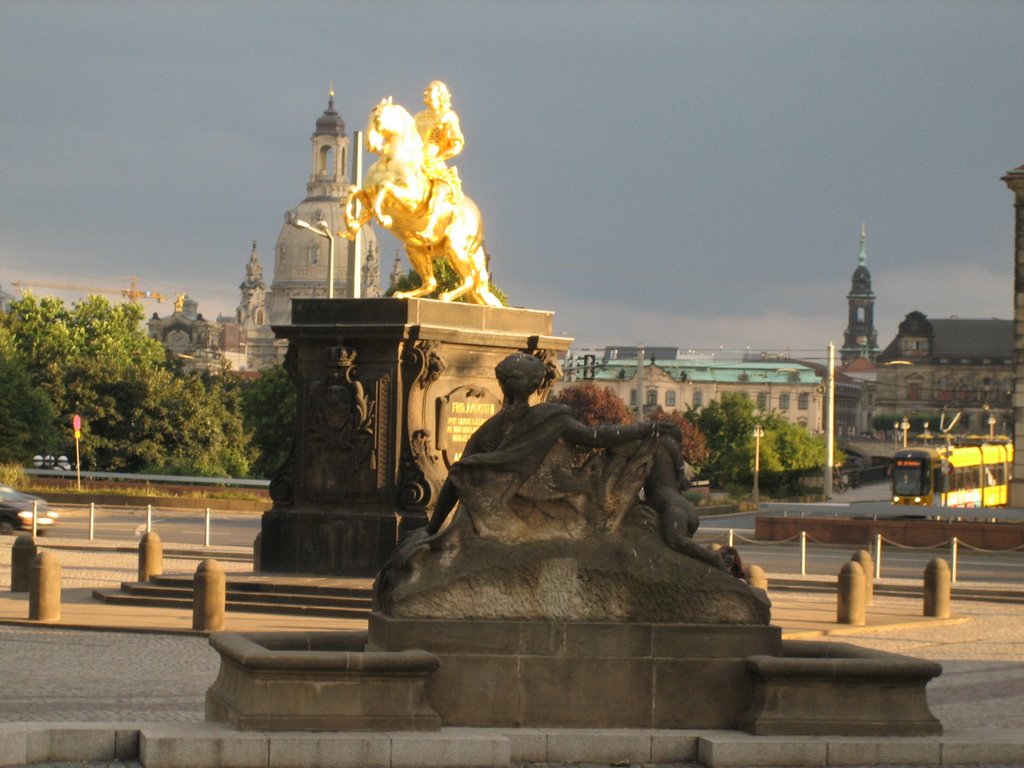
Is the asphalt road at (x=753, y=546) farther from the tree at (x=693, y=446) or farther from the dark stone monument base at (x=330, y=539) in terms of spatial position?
the tree at (x=693, y=446)

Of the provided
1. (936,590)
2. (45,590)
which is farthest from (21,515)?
(936,590)

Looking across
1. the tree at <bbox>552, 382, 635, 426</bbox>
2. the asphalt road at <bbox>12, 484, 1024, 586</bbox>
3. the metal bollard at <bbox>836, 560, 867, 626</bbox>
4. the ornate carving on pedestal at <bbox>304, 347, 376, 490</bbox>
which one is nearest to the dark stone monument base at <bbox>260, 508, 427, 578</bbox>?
the ornate carving on pedestal at <bbox>304, 347, 376, 490</bbox>

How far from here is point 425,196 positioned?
2562cm

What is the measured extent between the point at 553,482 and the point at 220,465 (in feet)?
189

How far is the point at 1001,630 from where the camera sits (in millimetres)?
24953

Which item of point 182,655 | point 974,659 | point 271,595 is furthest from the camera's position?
point 271,595

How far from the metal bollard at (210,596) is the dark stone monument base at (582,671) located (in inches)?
→ 364

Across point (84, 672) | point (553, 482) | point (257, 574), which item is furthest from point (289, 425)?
point (553, 482)

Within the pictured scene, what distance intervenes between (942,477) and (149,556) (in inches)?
1769

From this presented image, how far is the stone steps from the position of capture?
2292cm

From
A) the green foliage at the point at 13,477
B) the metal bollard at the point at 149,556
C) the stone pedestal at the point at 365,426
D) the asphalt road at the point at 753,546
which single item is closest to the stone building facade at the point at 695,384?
the green foliage at the point at 13,477

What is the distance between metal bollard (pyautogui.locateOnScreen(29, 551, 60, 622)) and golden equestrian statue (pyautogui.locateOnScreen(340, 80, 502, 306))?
5768mm

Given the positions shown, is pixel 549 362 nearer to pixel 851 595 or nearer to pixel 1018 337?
pixel 851 595

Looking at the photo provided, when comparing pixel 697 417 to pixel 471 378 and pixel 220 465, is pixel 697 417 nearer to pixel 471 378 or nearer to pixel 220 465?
pixel 220 465
